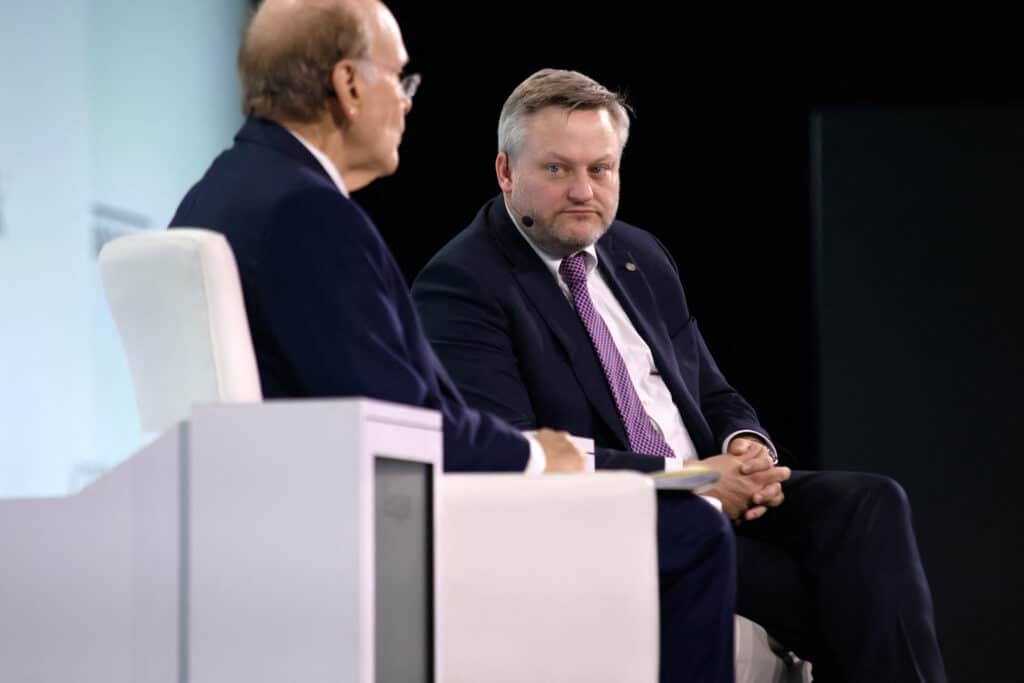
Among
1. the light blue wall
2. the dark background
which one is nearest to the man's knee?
the light blue wall

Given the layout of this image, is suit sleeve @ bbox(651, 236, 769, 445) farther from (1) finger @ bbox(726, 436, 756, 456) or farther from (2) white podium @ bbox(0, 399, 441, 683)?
(2) white podium @ bbox(0, 399, 441, 683)

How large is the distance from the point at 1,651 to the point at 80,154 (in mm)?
2794

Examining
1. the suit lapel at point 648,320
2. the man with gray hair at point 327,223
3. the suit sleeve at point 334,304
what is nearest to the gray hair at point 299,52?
the man with gray hair at point 327,223

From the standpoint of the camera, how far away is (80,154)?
4.48 meters

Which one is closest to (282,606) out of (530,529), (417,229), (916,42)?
(530,529)

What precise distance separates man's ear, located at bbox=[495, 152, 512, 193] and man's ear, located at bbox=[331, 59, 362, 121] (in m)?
1.14

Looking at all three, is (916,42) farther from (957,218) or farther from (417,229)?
(417,229)

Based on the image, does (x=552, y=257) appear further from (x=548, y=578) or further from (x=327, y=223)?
(x=327, y=223)

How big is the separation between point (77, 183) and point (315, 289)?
2660 mm

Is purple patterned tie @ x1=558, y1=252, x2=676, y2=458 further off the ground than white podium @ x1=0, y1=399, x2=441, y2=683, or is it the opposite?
purple patterned tie @ x1=558, y1=252, x2=676, y2=458

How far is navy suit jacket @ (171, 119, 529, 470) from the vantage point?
1.99 meters

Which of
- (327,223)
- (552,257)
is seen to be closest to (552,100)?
(552,257)

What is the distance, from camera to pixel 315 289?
1991 mm

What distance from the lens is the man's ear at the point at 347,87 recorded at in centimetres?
221
